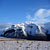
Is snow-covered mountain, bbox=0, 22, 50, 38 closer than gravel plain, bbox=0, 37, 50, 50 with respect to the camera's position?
No

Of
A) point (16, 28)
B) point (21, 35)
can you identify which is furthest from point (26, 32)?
point (16, 28)

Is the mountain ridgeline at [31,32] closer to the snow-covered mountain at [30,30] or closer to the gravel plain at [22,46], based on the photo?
the snow-covered mountain at [30,30]

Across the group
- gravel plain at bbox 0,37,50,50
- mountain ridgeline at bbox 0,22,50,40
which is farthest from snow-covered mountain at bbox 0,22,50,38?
gravel plain at bbox 0,37,50,50

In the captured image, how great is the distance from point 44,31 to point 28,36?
6.82m

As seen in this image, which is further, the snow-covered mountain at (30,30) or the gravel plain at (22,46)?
the snow-covered mountain at (30,30)

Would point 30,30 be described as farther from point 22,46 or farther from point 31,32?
point 22,46

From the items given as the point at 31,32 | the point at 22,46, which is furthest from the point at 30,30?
the point at 22,46

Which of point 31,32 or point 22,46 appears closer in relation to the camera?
point 22,46

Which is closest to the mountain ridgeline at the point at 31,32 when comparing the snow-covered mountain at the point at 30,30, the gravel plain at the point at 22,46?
the snow-covered mountain at the point at 30,30

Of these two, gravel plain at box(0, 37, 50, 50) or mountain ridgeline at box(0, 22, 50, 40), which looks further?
mountain ridgeline at box(0, 22, 50, 40)

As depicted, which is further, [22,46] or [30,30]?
[30,30]

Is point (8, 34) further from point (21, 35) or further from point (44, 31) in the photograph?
point (44, 31)

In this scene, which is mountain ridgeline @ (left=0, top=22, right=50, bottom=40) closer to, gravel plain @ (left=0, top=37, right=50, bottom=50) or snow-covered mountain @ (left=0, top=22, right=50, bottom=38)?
snow-covered mountain @ (left=0, top=22, right=50, bottom=38)

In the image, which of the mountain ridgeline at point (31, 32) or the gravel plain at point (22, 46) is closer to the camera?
the gravel plain at point (22, 46)
